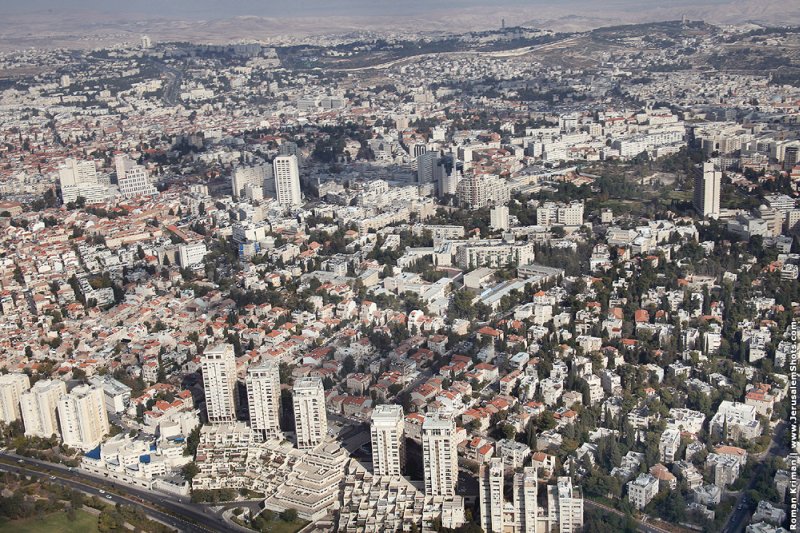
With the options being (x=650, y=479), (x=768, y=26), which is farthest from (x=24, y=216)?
(x=768, y=26)

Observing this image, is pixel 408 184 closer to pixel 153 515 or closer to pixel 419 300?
pixel 419 300

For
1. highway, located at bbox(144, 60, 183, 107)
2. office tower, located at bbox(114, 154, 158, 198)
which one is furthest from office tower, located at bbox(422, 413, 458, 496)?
highway, located at bbox(144, 60, 183, 107)

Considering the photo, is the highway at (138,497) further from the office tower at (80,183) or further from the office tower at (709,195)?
the office tower at (80,183)

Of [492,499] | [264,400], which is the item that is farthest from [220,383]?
[492,499]

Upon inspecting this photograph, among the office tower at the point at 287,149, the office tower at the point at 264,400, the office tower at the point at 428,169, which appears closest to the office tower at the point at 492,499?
the office tower at the point at 264,400

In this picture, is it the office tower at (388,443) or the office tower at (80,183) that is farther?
the office tower at (80,183)
